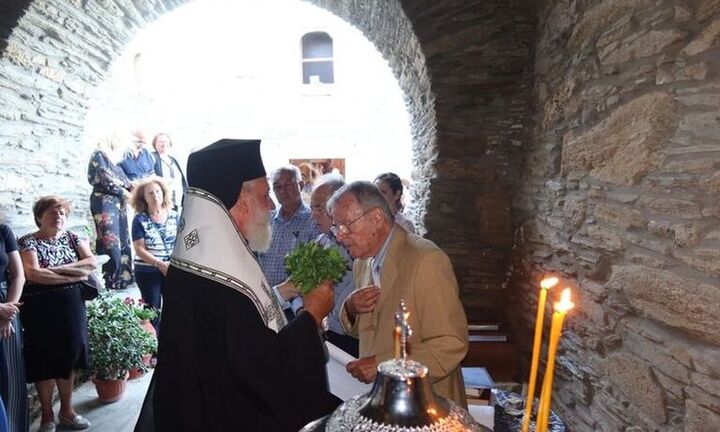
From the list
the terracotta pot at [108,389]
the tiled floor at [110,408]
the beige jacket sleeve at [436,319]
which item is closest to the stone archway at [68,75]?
the terracotta pot at [108,389]

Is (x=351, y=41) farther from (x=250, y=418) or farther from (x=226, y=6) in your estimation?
(x=250, y=418)

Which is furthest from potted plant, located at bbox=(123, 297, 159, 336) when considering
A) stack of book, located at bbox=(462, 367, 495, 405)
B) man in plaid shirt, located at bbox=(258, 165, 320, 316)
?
stack of book, located at bbox=(462, 367, 495, 405)

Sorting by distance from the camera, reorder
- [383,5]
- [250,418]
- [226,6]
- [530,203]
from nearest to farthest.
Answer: [250,418] → [530,203] → [383,5] → [226,6]

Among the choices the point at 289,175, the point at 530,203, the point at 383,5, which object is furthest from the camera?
the point at 383,5

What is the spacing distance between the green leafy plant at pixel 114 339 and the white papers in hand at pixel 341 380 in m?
3.05

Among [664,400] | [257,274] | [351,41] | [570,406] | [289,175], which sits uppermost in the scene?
[351,41]

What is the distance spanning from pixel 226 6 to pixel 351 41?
3.66m

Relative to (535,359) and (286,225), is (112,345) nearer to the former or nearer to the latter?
(286,225)

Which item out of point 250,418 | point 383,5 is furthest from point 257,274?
point 383,5

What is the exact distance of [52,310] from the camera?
4.00 meters

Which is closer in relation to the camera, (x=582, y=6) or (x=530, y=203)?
(x=582, y=6)

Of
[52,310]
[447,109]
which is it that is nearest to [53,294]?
[52,310]

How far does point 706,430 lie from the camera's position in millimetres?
1849

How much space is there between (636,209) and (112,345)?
14.7 ft
